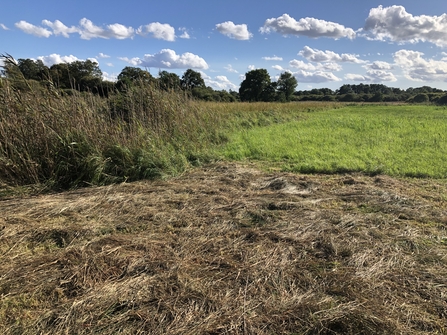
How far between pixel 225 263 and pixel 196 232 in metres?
0.67

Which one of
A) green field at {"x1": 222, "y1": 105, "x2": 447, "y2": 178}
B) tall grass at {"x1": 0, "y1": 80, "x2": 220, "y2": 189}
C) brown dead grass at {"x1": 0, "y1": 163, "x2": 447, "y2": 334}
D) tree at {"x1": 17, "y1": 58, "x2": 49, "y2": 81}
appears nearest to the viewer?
brown dead grass at {"x1": 0, "y1": 163, "x2": 447, "y2": 334}

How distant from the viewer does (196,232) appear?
10.2ft

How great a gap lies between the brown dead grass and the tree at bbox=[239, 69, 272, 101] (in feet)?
165

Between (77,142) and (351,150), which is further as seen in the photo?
(351,150)

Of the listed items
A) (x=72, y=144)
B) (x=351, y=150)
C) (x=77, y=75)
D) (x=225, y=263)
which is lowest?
(x=225, y=263)

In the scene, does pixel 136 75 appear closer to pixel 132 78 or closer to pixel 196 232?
pixel 132 78

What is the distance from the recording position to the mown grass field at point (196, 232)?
1950 mm

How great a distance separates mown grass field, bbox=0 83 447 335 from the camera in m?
1.95

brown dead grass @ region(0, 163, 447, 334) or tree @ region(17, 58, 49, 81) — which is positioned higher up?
tree @ region(17, 58, 49, 81)

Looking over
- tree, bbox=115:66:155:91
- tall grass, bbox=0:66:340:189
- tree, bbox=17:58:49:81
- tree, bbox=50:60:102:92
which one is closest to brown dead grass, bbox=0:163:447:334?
tall grass, bbox=0:66:340:189

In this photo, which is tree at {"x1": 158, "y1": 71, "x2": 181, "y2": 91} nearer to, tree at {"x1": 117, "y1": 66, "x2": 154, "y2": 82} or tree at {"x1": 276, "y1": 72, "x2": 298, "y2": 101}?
tree at {"x1": 117, "y1": 66, "x2": 154, "y2": 82}

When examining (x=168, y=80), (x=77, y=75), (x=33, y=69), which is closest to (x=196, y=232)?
(x=33, y=69)

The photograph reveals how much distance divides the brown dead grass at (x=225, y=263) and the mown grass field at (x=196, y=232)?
12mm

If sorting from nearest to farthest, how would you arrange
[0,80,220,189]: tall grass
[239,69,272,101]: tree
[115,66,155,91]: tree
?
[0,80,220,189]: tall grass → [115,66,155,91]: tree → [239,69,272,101]: tree
